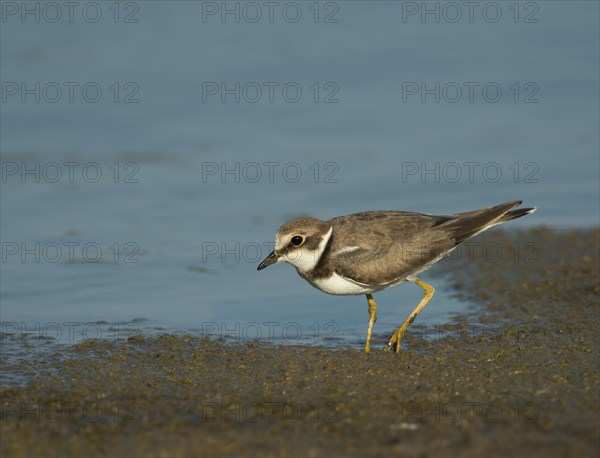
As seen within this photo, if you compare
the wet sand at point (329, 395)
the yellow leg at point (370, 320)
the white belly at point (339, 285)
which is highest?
the white belly at point (339, 285)

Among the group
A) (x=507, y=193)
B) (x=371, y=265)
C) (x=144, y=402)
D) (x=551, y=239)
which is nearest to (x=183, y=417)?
(x=144, y=402)

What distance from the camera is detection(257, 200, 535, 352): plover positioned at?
996cm

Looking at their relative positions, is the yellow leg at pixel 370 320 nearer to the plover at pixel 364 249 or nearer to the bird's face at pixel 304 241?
the plover at pixel 364 249

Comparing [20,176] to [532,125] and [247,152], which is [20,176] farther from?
[532,125]

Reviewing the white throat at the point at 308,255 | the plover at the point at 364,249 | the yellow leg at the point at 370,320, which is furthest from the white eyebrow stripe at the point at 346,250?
the yellow leg at the point at 370,320

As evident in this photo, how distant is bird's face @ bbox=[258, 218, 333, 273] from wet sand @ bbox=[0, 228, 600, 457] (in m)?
0.90

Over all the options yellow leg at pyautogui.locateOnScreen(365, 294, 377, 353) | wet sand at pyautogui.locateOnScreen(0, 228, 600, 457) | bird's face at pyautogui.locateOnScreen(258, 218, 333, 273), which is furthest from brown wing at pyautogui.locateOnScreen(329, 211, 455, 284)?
wet sand at pyautogui.locateOnScreen(0, 228, 600, 457)

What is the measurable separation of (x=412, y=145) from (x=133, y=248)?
525 cm

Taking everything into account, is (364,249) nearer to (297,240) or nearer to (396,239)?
(396,239)

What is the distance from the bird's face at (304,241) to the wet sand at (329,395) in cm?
90

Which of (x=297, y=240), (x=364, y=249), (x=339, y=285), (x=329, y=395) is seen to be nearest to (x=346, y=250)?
(x=364, y=249)

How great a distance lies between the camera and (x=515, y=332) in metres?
10.4

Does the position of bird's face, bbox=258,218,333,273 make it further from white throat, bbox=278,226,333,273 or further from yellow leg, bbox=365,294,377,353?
yellow leg, bbox=365,294,377,353

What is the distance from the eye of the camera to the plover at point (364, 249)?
9.96 metres
